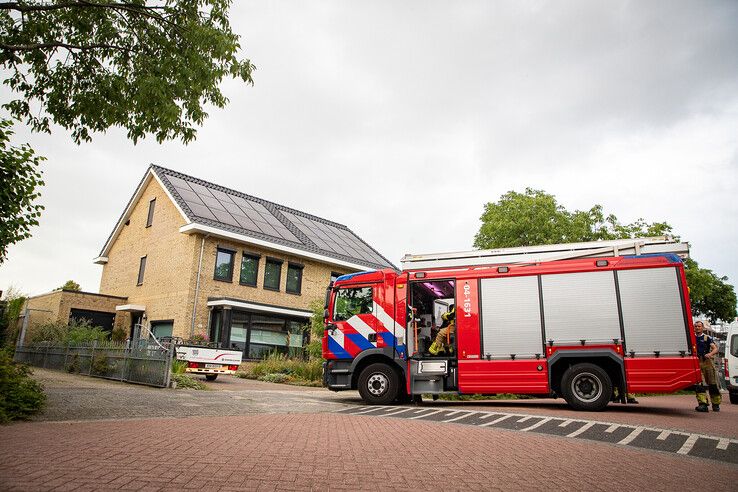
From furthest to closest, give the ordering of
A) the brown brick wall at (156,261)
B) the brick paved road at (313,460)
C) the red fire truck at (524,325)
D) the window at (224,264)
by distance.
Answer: the window at (224,264), the brown brick wall at (156,261), the red fire truck at (524,325), the brick paved road at (313,460)

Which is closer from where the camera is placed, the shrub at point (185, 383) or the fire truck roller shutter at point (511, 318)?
the fire truck roller shutter at point (511, 318)

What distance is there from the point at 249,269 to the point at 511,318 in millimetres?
15590

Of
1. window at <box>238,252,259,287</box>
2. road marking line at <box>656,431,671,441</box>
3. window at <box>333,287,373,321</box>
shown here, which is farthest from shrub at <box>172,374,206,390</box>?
road marking line at <box>656,431,671,441</box>

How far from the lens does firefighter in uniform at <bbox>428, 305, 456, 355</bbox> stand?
1065 cm

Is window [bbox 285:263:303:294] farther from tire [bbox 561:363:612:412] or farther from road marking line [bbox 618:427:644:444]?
road marking line [bbox 618:427:644:444]

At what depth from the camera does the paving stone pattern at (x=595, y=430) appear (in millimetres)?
5949

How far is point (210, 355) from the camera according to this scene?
50.0 ft

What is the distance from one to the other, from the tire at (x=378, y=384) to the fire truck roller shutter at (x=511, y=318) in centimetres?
210

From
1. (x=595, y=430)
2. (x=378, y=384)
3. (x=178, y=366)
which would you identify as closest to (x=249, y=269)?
(x=178, y=366)

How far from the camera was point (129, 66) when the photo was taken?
8.37 m


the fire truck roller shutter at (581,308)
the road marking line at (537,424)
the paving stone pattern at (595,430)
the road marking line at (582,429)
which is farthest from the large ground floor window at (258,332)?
the road marking line at (582,429)

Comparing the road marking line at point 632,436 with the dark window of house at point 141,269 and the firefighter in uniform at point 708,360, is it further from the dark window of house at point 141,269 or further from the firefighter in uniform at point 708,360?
the dark window of house at point 141,269

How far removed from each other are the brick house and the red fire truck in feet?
37.0

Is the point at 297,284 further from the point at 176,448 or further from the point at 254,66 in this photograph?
the point at 176,448
